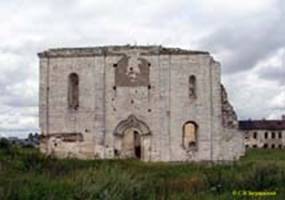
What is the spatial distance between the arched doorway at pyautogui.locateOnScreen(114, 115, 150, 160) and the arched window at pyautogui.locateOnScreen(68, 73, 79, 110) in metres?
2.70

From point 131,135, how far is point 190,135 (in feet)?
11.0

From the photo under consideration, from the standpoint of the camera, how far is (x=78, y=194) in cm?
1051

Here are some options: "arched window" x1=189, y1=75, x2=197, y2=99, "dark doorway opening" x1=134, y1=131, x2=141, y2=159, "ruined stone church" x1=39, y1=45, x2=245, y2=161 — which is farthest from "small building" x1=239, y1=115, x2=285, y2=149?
"arched window" x1=189, y1=75, x2=197, y2=99

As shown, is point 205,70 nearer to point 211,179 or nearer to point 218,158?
point 218,158

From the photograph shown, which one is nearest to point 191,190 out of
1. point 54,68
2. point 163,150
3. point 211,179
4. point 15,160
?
point 211,179

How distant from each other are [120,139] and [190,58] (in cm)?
565

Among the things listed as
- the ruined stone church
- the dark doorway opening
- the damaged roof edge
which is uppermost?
the damaged roof edge

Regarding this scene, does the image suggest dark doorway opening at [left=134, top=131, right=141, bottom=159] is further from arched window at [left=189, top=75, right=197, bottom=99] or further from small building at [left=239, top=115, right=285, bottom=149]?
small building at [left=239, top=115, right=285, bottom=149]

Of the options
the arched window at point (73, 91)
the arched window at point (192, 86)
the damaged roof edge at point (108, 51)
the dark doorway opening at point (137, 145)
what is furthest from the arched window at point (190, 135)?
the arched window at point (73, 91)

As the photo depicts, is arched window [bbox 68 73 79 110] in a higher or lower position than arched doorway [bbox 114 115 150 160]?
higher

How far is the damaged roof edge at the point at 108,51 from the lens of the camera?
3612 cm

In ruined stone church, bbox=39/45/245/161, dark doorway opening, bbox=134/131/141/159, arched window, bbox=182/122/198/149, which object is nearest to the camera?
ruined stone church, bbox=39/45/245/161

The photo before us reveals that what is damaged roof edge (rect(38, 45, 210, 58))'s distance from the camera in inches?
1422

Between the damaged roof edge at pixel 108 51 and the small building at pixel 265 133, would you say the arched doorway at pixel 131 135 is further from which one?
the small building at pixel 265 133
